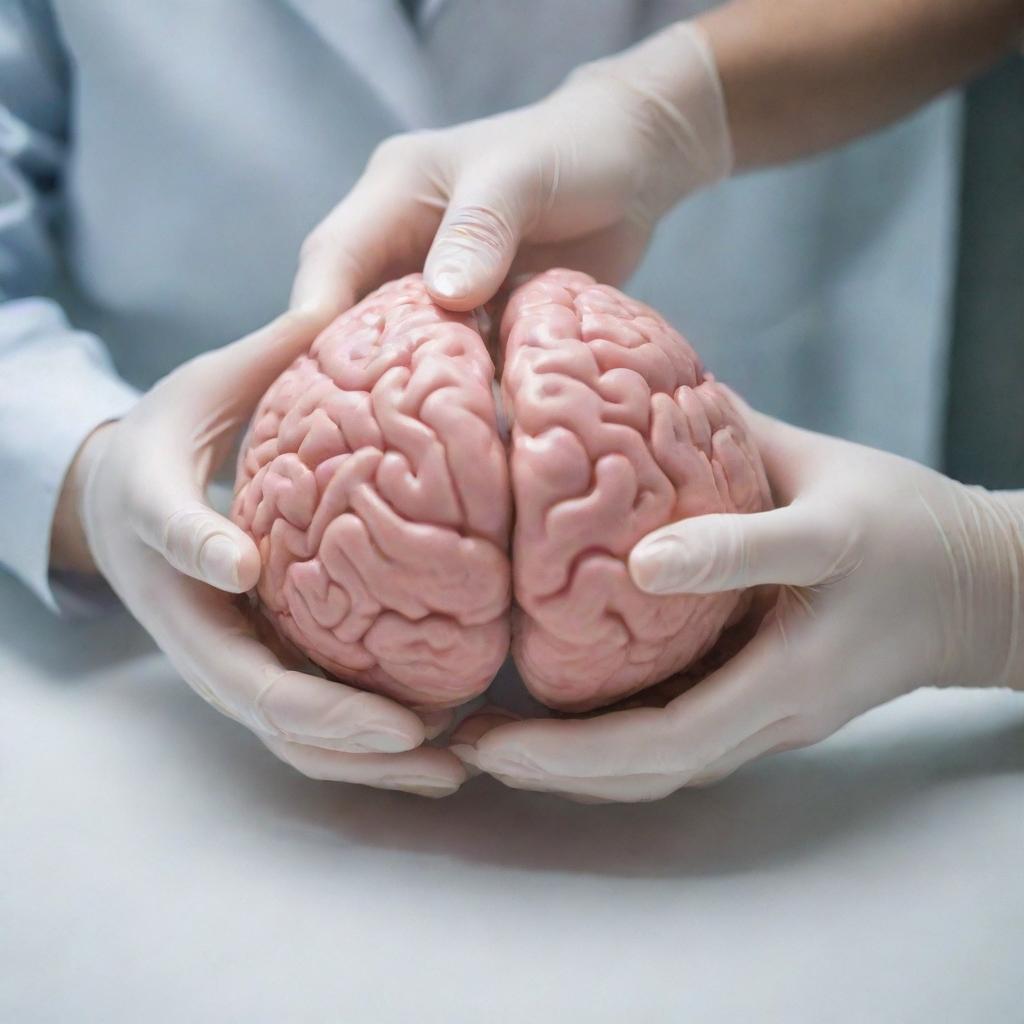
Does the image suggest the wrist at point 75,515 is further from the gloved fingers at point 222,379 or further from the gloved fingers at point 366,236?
the gloved fingers at point 366,236

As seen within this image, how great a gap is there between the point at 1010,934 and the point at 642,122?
1.20 metres

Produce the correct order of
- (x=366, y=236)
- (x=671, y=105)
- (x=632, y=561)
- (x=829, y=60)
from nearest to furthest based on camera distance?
(x=632, y=561), (x=366, y=236), (x=671, y=105), (x=829, y=60)

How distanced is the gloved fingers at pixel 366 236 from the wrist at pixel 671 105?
1.16 ft

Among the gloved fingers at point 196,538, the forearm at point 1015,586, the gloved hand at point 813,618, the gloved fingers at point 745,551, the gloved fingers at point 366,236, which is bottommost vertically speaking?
the forearm at point 1015,586

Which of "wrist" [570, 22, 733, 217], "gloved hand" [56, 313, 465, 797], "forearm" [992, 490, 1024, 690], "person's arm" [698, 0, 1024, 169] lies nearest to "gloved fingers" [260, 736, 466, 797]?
"gloved hand" [56, 313, 465, 797]

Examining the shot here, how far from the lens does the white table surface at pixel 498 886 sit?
3.05 feet

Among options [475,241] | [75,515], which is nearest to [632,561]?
[475,241]

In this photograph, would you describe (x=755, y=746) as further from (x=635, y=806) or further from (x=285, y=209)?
(x=285, y=209)

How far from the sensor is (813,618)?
1.11 m

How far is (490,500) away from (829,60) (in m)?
1.18

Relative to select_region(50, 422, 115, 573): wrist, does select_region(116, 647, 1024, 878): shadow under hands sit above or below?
below

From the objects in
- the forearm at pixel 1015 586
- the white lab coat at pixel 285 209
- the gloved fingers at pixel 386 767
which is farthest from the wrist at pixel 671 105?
the gloved fingers at pixel 386 767

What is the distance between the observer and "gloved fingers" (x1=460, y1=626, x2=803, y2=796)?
106 centimetres

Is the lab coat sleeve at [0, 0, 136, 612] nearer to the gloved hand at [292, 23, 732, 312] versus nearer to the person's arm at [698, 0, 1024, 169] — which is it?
the gloved hand at [292, 23, 732, 312]
